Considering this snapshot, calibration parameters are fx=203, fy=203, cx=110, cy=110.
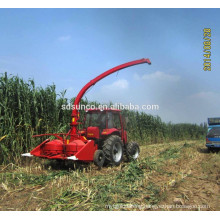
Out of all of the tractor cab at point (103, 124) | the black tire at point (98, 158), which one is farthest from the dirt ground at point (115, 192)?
the tractor cab at point (103, 124)

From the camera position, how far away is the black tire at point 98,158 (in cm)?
543

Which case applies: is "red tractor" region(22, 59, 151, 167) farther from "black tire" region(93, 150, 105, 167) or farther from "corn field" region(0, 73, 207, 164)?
"corn field" region(0, 73, 207, 164)

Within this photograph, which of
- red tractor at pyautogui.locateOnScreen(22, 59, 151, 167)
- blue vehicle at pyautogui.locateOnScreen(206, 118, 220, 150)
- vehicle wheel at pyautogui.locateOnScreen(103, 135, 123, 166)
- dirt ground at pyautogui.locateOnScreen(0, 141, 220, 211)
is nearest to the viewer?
dirt ground at pyautogui.locateOnScreen(0, 141, 220, 211)

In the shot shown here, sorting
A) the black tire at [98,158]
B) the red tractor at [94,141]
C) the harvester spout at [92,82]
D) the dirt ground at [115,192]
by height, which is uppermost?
the harvester spout at [92,82]

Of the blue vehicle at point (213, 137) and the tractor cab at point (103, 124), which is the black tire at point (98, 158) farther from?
the blue vehicle at point (213, 137)

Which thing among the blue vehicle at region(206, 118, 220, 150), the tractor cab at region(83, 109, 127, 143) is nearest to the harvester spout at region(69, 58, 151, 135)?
the tractor cab at region(83, 109, 127, 143)

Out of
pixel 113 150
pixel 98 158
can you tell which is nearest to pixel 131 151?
pixel 113 150

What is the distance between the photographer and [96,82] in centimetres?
660

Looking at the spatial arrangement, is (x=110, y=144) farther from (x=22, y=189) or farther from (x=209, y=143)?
(x=209, y=143)

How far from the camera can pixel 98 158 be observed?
5559 millimetres

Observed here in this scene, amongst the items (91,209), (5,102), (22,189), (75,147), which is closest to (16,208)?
(22,189)

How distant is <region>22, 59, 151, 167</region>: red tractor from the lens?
17.6 feet

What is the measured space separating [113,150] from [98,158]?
69cm

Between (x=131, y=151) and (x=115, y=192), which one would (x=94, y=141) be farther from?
(x=115, y=192)
